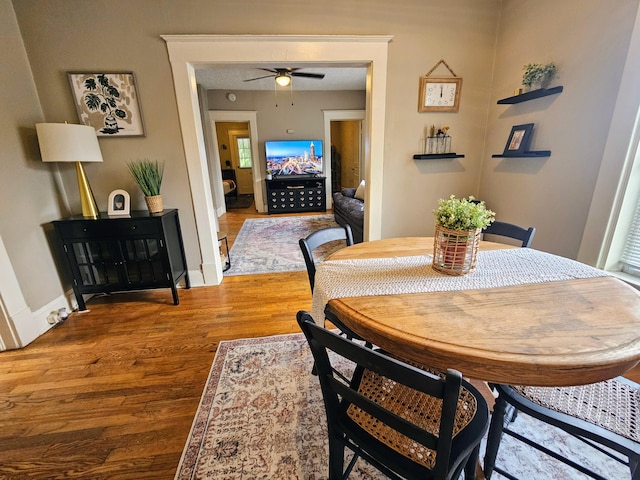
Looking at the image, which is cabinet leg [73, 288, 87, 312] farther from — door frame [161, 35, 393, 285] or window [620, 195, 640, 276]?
window [620, 195, 640, 276]

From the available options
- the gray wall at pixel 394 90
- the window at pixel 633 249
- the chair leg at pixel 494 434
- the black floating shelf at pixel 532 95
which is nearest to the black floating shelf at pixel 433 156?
the gray wall at pixel 394 90

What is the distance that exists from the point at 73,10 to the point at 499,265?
337 cm

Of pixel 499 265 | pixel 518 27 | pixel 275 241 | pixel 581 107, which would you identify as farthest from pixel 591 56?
pixel 275 241

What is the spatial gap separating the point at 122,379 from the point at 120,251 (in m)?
1.08

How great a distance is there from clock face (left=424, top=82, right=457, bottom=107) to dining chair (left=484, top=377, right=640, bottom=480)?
2320 millimetres

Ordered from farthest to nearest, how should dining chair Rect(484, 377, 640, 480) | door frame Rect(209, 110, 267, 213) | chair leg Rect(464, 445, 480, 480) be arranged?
1. door frame Rect(209, 110, 267, 213)
2. chair leg Rect(464, 445, 480, 480)
3. dining chair Rect(484, 377, 640, 480)

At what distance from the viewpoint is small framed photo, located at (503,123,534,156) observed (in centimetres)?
208

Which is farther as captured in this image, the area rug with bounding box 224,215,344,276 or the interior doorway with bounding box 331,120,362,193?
the interior doorway with bounding box 331,120,362,193

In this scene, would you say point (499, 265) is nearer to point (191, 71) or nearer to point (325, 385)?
point (325, 385)

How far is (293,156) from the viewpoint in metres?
6.09

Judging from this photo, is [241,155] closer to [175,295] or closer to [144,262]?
[144,262]

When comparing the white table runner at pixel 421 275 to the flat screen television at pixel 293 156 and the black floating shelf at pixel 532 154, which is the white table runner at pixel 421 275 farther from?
the flat screen television at pixel 293 156

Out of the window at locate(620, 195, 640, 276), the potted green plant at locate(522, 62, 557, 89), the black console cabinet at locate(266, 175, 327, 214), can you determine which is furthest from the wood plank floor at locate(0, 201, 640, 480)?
the black console cabinet at locate(266, 175, 327, 214)

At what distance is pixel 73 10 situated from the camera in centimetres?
208
